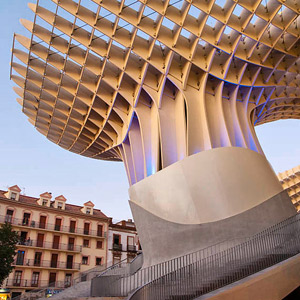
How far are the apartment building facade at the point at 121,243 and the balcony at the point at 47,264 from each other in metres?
5.65

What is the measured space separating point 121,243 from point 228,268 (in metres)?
39.5

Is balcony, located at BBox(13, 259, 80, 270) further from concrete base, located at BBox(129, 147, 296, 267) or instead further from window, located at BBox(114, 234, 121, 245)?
concrete base, located at BBox(129, 147, 296, 267)

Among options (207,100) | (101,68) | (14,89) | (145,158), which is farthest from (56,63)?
(207,100)

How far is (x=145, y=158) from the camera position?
24.0 meters

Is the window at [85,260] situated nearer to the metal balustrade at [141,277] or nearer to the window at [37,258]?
the window at [37,258]

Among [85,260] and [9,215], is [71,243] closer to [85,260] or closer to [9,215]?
[85,260]

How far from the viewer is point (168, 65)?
22.5m

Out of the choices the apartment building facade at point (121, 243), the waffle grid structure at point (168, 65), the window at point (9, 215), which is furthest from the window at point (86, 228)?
the waffle grid structure at point (168, 65)

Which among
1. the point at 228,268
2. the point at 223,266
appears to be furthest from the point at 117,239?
the point at 228,268

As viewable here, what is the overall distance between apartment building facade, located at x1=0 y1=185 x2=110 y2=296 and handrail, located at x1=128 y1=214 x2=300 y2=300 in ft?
102

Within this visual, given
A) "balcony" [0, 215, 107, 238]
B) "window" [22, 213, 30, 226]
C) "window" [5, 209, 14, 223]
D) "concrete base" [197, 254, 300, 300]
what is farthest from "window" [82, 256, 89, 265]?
"concrete base" [197, 254, 300, 300]

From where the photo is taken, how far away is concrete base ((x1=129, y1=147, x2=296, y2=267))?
1806cm

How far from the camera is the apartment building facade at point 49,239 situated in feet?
136

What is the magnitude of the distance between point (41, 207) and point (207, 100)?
3074 cm
